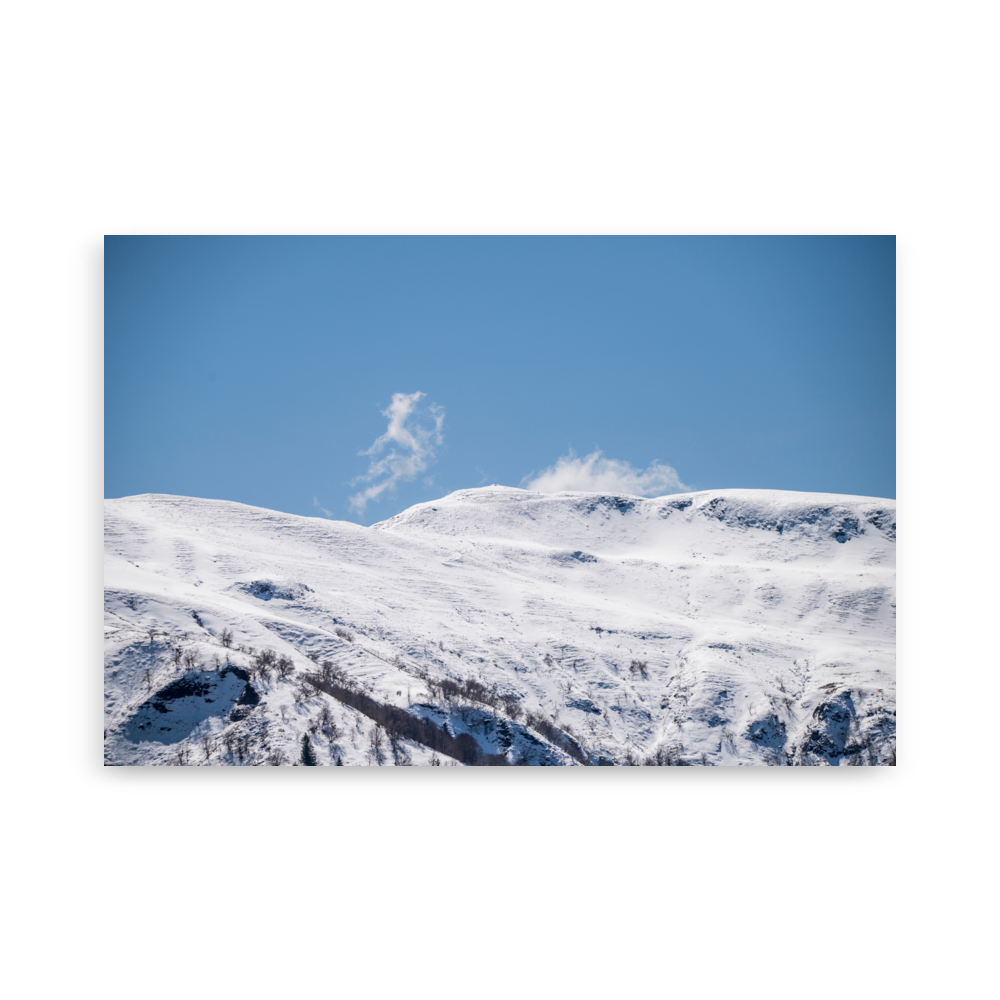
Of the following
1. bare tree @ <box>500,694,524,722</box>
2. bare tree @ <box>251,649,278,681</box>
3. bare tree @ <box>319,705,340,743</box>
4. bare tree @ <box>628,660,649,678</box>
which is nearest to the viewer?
bare tree @ <box>319,705,340,743</box>

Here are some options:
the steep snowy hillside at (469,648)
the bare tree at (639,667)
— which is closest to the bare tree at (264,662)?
the steep snowy hillside at (469,648)

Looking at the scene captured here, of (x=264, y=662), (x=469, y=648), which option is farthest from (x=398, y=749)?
(x=469, y=648)

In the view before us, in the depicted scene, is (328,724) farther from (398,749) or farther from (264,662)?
(264,662)

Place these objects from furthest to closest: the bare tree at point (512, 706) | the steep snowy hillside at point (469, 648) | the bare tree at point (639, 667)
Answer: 1. the bare tree at point (639, 667)
2. the bare tree at point (512, 706)
3. the steep snowy hillside at point (469, 648)

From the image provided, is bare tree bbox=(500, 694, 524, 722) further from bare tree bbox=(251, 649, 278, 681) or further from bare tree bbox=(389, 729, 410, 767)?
bare tree bbox=(251, 649, 278, 681)

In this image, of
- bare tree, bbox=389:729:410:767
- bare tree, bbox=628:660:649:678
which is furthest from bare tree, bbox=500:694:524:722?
bare tree, bbox=628:660:649:678

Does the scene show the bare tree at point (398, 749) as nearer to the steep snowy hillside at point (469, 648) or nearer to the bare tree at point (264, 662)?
the steep snowy hillside at point (469, 648)
